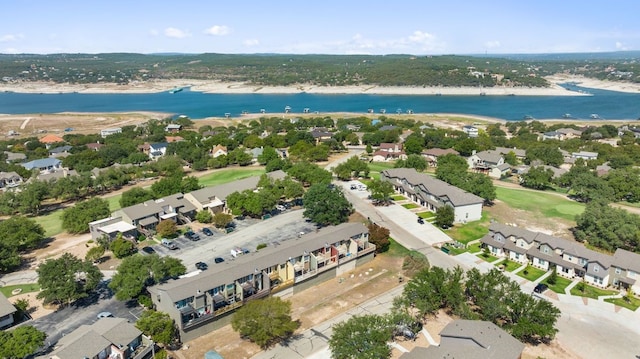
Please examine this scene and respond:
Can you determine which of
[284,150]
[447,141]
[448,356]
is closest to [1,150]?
[284,150]

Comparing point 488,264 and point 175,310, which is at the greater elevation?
point 175,310

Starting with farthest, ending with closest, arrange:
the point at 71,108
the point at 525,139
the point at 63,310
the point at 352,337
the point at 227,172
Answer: the point at 71,108 → the point at 525,139 → the point at 227,172 → the point at 63,310 → the point at 352,337

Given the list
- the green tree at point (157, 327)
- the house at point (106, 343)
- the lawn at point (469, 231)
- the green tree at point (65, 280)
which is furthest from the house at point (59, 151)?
the lawn at point (469, 231)

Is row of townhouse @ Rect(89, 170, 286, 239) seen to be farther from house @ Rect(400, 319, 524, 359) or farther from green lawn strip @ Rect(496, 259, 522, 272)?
house @ Rect(400, 319, 524, 359)

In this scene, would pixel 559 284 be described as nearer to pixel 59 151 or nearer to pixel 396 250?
pixel 396 250

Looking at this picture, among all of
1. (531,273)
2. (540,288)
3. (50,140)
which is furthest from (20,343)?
(50,140)

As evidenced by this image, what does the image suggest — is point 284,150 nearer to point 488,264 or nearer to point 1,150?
point 488,264
